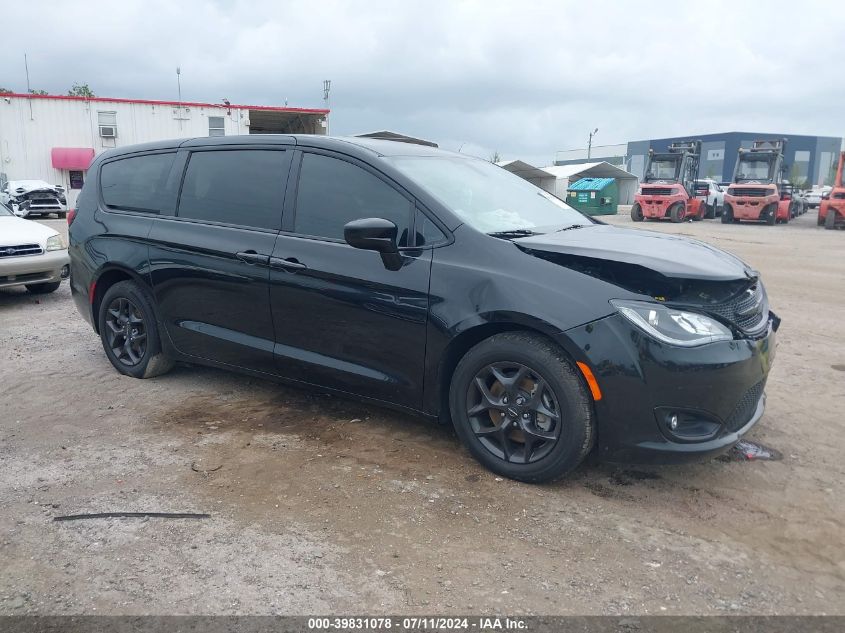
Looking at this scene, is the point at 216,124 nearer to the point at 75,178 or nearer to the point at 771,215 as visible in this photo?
the point at 75,178

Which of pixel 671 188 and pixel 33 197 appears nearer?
pixel 33 197

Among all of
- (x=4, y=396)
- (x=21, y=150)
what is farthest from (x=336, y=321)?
(x=21, y=150)

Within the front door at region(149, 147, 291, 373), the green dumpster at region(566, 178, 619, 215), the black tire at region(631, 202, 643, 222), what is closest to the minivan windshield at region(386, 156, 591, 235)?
the front door at region(149, 147, 291, 373)

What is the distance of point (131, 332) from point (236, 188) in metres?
1.51

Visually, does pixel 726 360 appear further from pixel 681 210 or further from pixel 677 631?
pixel 681 210

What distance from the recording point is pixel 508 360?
3.38m

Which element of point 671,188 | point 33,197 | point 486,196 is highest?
point 486,196

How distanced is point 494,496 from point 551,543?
1.51 feet

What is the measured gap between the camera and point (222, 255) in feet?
14.6

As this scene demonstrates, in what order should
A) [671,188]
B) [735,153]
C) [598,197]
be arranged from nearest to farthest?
[671,188], [598,197], [735,153]

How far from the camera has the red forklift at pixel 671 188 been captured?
2864 centimetres

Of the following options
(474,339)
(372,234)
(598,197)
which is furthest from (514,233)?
(598,197)

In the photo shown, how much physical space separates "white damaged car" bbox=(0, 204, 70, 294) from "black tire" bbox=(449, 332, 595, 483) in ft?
21.7

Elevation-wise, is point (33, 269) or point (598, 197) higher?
point (598, 197)
